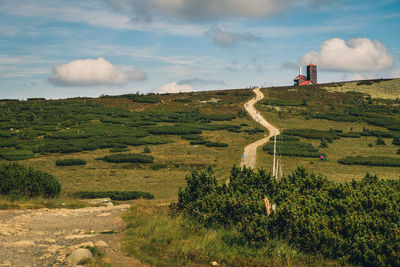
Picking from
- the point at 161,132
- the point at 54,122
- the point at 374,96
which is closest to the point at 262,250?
the point at 161,132

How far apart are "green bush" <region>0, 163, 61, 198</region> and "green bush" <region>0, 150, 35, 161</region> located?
71.4 ft

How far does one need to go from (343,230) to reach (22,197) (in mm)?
16405

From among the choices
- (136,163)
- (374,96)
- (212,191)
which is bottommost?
(136,163)

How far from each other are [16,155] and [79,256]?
36.6 metres

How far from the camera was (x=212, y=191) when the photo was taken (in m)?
14.7

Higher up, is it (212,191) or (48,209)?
(212,191)

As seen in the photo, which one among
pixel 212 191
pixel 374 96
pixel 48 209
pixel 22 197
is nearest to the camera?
pixel 212 191

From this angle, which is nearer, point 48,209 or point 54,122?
point 48,209

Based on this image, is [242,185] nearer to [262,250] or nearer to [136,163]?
[262,250]

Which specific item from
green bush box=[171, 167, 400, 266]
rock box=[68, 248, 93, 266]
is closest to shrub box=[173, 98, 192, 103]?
green bush box=[171, 167, 400, 266]

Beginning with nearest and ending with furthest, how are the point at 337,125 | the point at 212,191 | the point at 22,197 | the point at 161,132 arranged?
the point at 212,191
the point at 22,197
the point at 161,132
the point at 337,125

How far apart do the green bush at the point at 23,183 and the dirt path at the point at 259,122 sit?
13.9 meters

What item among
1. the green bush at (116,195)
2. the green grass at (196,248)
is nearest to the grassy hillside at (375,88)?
the green bush at (116,195)

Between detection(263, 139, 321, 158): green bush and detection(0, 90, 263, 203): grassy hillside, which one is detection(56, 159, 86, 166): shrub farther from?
detection(263, 139, 321, 158): green bush
